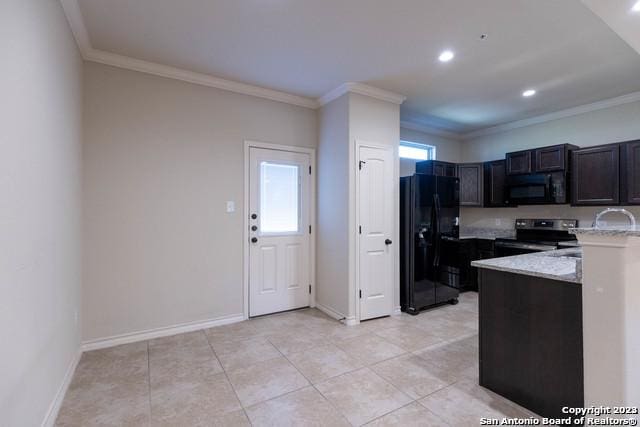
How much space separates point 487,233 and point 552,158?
163 cm

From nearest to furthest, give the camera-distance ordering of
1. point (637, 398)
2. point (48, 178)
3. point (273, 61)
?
1. point (637, 398)
2. point (48, 178)
3. point (273, 61)

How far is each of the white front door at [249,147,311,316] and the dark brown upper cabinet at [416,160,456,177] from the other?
2.04m

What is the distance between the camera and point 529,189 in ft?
14.4

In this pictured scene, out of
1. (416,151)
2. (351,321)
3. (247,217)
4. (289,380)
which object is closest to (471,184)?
(416,151)

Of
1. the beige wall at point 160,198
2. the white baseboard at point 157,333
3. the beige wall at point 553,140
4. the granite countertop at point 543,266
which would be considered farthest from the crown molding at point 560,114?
the white baseboard at point 157,333

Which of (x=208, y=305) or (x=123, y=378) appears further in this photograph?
(x=208, y=305)

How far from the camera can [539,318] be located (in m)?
1.88

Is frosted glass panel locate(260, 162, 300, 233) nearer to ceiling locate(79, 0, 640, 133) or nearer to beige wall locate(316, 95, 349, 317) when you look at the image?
beige wall locate(316, 95, 349, 317)

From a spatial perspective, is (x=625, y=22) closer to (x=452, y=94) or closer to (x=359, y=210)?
(x=452, y=94)

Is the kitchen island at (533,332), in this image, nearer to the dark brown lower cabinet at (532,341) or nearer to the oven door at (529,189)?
the dark brown lower cabinet at (532,341)

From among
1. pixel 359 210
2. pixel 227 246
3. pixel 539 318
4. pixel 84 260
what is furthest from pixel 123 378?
pixel 539 318

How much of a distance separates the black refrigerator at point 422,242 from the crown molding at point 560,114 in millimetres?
2005

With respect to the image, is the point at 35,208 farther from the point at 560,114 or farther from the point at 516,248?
the point at 560,114

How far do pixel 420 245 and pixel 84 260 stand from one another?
3.60 m
